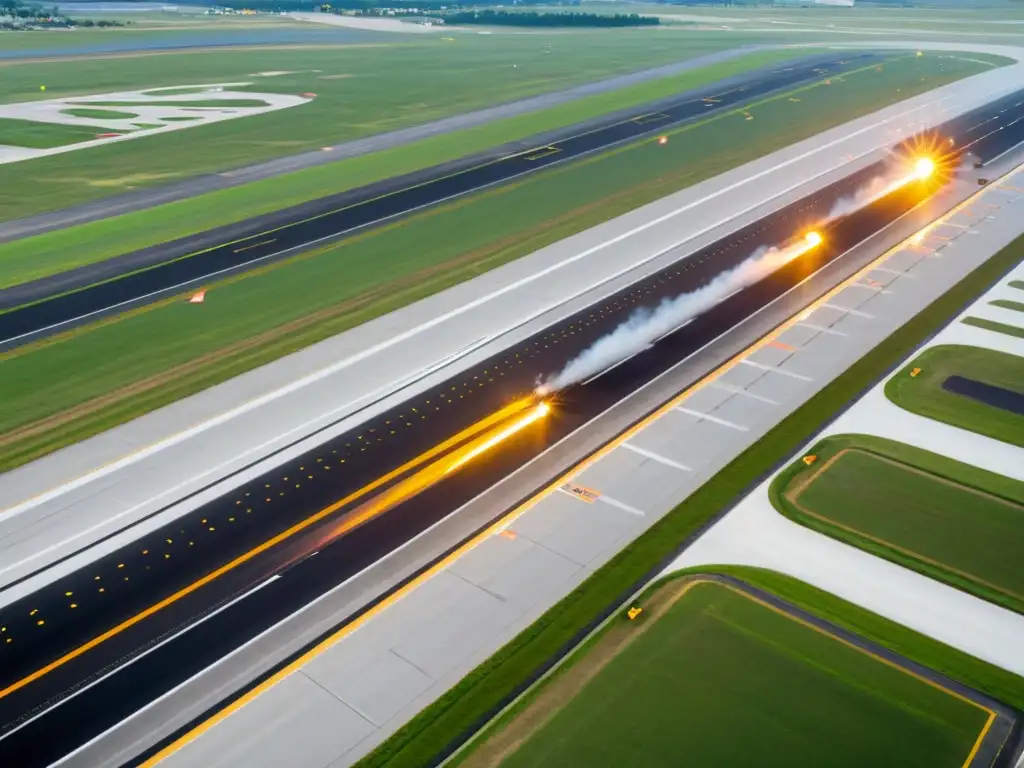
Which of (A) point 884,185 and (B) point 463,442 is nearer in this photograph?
(B) point 463,442

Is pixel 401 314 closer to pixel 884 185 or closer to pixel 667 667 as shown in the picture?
pixel 667 667

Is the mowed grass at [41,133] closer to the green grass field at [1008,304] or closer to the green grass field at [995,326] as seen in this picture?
the green grass field at [995,326]

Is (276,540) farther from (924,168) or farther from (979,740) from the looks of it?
(924,168)

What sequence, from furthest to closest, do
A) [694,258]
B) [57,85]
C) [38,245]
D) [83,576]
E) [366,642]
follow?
[57,85] → [38,245] → [694,258] → [83,576] → [366,642]

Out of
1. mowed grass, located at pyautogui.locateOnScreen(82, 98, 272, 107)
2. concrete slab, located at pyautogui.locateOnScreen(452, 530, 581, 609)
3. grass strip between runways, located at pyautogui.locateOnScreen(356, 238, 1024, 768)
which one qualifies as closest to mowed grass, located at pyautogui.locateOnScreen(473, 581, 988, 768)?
grass strip between runways, located at pyautogui.locateOnScreen(356, 238, 1024, 768)

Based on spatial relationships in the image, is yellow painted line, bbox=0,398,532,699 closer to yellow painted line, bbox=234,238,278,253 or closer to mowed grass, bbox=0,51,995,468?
mowed grass, bbox=0,51,995,468

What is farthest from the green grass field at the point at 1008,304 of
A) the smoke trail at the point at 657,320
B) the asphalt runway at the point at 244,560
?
the asphalt runway at the point at 244,560

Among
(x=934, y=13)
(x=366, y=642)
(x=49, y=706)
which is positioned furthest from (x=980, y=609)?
(x=934, y=13)
